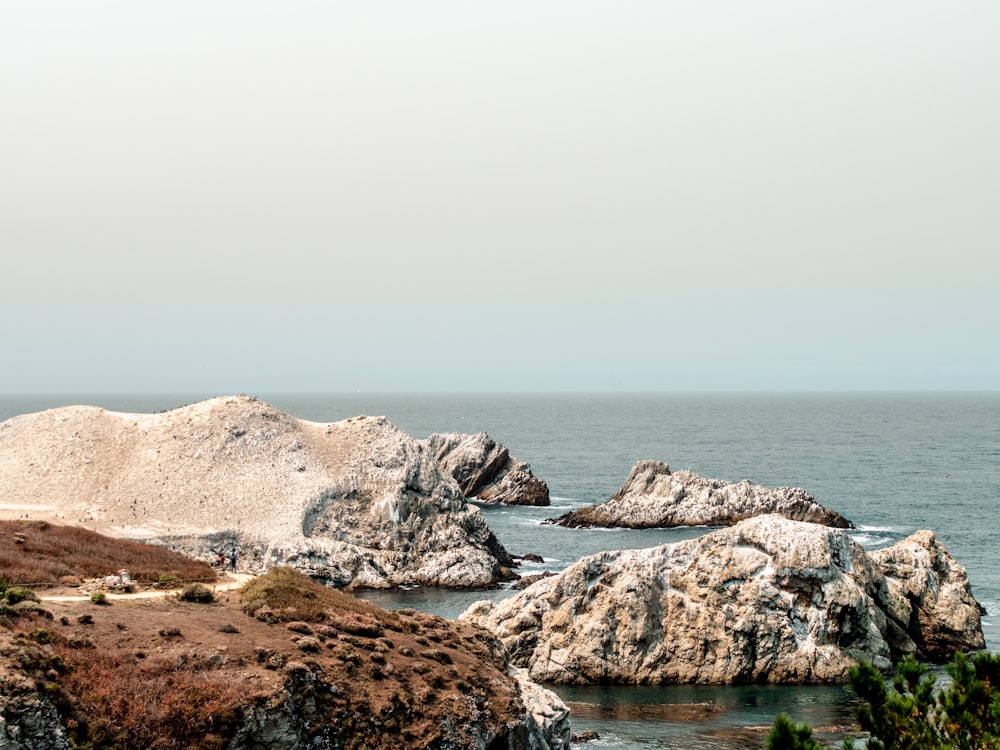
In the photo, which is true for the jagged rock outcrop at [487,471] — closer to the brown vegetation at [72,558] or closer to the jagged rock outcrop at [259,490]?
the jagged rock outcrop at [259,490]

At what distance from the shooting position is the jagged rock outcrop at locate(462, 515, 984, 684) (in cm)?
5691

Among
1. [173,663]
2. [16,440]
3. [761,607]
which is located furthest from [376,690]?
[16,440]

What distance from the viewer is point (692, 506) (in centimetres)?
11619

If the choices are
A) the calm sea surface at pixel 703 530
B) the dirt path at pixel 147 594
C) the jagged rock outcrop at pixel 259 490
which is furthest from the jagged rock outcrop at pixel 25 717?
the jagged rock outcrop at pixel 259 490

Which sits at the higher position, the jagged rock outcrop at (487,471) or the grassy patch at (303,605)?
the grassy patch at (303,605)

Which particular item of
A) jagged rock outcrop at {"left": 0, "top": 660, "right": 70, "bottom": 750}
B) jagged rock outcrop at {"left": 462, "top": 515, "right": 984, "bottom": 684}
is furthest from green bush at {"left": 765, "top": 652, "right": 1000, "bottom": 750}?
jagged rock outcrop at {"left": 462, "top": 515, "right": 984, "bottom": 684}

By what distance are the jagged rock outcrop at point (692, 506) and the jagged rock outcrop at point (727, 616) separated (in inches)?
1940

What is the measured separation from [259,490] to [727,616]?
52.7 meters

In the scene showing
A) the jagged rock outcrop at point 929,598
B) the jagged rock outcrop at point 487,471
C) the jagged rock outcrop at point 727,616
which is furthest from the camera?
the jagged rock outcrop at point 487,471

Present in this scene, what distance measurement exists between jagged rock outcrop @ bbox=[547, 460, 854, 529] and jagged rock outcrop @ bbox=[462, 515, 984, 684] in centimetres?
Result: 4929

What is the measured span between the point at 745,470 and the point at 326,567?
10694 cm

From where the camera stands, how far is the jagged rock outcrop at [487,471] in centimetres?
13562

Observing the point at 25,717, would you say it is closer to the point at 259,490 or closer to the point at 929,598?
the point at 929,598

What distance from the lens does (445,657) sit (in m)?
41.8
